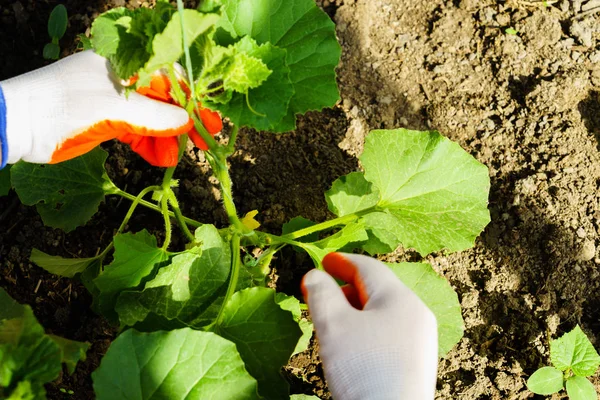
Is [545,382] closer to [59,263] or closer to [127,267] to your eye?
[127,267]

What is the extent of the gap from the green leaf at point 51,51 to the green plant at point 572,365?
265 cm

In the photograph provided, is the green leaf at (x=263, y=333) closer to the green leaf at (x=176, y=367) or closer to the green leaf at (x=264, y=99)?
the green leaf at (x=176, y=367)

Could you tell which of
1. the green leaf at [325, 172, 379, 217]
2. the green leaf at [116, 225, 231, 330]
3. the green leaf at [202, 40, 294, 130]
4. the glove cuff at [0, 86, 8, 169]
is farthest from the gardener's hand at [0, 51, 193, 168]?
the green leaf at [325, 172, 379, 217]

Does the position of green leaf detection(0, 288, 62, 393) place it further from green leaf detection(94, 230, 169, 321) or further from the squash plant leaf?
the squash plant leaf

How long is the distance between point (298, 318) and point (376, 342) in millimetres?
634

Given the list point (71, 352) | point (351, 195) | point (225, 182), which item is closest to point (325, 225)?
point (351, 195)

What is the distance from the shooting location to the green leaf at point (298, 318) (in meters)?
2.53

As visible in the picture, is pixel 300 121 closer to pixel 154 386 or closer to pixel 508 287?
pixel 508 287

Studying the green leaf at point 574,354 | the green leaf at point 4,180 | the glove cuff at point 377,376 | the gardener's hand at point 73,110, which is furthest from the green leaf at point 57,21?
the green leaf at point 574,354

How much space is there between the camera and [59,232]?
302 centimetres

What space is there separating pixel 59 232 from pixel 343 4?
71.5 inches

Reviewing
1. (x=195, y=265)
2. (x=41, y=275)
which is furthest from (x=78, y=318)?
(x=195, y=265)

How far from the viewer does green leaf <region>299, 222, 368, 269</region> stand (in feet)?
8.01

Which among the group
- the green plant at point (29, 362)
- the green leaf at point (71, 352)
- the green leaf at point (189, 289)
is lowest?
the green leaf at point (189, 289)
